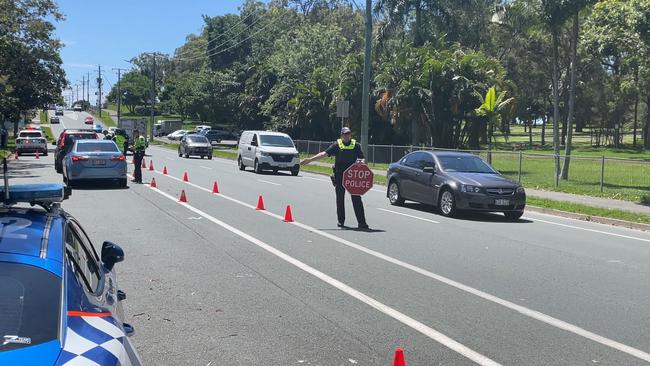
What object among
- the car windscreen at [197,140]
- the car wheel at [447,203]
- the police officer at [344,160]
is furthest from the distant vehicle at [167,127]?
the police officer at [344,160]

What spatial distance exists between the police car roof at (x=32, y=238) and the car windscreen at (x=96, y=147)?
736 inches

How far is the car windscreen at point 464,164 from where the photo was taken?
58.7ft

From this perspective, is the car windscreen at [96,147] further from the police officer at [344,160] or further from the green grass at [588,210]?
the green grass at [588,210]

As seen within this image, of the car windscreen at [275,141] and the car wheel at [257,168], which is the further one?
the car windscreen at [275,141]

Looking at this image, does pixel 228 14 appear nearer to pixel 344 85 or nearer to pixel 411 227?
pixel 344 85

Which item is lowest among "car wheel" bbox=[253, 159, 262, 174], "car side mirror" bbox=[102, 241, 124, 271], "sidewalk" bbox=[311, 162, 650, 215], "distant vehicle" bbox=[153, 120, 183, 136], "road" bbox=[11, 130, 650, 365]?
"sidewalk" bbox=[311, 162, 650, 215]

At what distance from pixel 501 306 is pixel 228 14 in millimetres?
97039

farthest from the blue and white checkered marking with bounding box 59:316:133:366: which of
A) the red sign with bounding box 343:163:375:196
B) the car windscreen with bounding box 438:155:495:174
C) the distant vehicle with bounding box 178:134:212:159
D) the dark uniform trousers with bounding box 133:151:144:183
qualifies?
the distant vehicle with bounding box 178:134:212:159

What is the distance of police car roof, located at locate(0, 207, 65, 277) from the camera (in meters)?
3.49

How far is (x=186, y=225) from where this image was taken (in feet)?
46.1

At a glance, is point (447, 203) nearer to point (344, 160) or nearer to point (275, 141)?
point (344, 160)

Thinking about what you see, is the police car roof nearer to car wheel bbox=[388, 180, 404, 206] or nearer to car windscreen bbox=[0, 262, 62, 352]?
car windscreen bbox=[0, 262, 62, 352]

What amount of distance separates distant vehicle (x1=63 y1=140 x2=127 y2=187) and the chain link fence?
14.0 m

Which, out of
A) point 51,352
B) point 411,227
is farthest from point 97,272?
point 411,227
